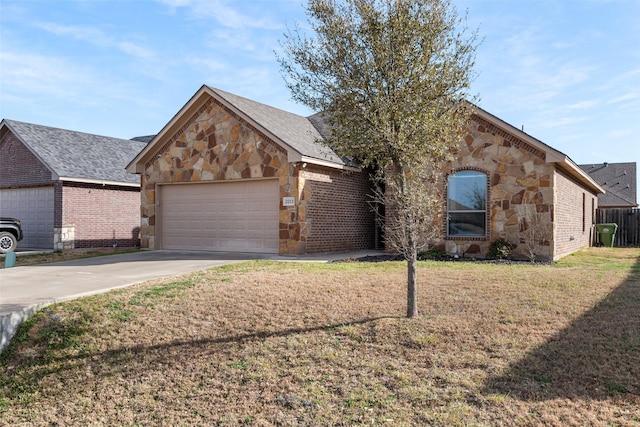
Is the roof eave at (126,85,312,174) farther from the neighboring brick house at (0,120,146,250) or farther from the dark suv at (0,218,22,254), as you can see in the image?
the dark suv at (0,218,22,254)

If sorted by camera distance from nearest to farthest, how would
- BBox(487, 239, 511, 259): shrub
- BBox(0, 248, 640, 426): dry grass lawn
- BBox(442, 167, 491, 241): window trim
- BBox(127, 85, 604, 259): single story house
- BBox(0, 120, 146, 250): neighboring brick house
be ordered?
BBox(0, 248, 640, 426): dry grass lawn → BBox(487, 239, 511, 259): shrub → BBox(127, 85, 604, 259): single story house → BBox(442, 167, 491, 241): window trim → BBox(0, 120, 146, 250): neighboring brick house

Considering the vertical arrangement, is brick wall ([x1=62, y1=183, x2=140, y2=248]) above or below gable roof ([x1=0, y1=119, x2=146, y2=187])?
below

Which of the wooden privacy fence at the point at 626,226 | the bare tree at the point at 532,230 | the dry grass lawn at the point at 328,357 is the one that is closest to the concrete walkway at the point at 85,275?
the dry grass lawn at the point at 328,357

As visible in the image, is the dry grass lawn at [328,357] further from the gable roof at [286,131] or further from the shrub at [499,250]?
the gable roof at [286,131]

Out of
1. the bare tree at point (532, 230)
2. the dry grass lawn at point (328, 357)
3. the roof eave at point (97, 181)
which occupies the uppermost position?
the roof eave at point (97, 181)

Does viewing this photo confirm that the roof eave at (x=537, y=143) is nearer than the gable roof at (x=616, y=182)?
Yes

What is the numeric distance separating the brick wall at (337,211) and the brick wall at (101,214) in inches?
390

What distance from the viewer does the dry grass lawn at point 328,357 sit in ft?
16.6

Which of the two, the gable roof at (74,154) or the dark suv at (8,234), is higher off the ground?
the gable roof at (74,154)

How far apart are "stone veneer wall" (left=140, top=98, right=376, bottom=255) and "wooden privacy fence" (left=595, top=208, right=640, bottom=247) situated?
543 inches

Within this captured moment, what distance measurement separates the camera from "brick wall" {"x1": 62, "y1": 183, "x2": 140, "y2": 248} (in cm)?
1945

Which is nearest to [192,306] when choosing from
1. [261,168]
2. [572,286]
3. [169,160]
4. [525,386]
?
[525,386]

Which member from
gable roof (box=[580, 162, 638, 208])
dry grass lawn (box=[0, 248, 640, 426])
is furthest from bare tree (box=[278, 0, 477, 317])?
gable roof (box=[580, 162, 638, 208])

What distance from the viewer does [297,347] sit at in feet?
21.4
